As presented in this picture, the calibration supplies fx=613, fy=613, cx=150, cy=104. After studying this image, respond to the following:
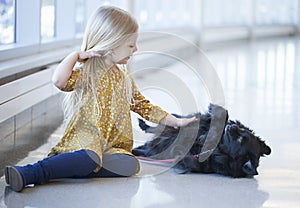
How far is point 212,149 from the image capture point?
2.27 meters

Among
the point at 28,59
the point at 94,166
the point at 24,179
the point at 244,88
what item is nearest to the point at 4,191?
the point at 24,179

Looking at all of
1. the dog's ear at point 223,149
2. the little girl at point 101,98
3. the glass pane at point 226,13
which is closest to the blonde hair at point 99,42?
the little girl at point 101,98

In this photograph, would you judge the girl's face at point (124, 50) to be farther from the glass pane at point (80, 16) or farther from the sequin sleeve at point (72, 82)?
the glass pane at point (80, 16)

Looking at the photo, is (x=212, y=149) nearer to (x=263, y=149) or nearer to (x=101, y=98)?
(x=263, y=149)

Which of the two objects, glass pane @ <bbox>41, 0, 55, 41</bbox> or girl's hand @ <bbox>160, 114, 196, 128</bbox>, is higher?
glass pane @ <bbox>41, 0, 55, 41</bbox>

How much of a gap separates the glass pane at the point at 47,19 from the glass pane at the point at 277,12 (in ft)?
23.4

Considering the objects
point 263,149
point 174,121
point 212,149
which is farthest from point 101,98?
point 263,149

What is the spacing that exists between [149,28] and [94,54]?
14.9 ft

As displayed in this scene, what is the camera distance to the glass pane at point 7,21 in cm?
317

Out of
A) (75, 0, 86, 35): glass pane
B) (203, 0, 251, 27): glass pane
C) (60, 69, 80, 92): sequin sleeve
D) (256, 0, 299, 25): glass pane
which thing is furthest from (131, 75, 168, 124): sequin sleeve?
(256, 0, 299, 25): glass pane

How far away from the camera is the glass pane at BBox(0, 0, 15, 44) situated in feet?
10.4

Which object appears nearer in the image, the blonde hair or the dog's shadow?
the dog's shadow

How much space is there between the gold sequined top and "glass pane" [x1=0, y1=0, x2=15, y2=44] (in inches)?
42.5

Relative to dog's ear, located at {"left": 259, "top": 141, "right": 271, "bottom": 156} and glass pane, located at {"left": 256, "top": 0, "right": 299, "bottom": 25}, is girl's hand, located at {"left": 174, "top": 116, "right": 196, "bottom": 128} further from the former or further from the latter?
glass pane, located at {"left": 256, "top": 0, "right": 299, "bottom": 25}
